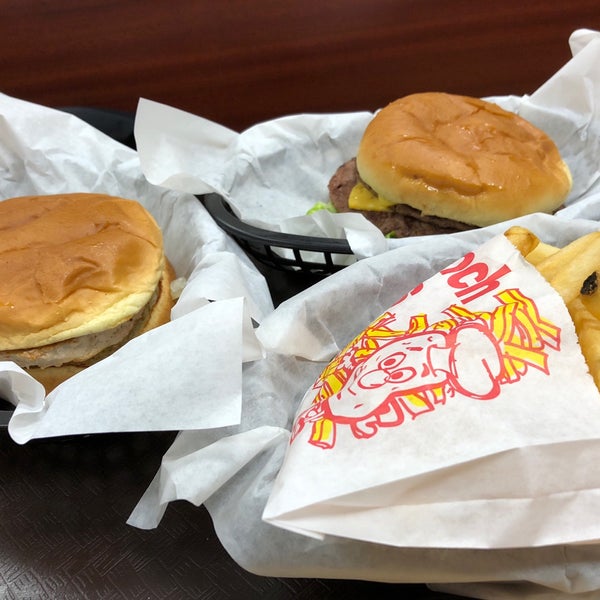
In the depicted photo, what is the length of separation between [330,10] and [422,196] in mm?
863

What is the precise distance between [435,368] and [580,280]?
25 cm

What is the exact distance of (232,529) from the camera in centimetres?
75

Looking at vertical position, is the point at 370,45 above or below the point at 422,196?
above

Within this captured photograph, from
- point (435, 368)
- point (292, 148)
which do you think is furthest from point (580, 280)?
point (292, 148)

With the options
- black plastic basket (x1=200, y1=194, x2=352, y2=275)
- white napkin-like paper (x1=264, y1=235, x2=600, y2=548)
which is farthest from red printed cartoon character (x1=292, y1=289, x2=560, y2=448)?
black plastic basket (x1=200, y1=194, x2=352, y2=275)

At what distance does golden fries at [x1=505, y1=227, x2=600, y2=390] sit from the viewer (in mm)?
744

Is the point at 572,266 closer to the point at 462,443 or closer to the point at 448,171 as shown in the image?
the point at 462,443

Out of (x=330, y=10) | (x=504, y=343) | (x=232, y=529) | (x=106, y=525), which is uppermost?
(x=330, y=10)

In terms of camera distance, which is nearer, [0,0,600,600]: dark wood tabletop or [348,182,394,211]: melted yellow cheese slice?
[348,182,394,211]: melted yellow cheese slice

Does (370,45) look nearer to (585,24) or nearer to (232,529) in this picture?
(585,24)

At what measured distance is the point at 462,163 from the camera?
141 cm

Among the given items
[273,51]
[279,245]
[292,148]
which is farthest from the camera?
[273,51]

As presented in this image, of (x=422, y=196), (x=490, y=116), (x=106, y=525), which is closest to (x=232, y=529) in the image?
(x=106, y=525)

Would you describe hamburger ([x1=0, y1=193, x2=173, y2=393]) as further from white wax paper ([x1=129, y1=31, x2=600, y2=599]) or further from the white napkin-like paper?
the white napkin-like paper
